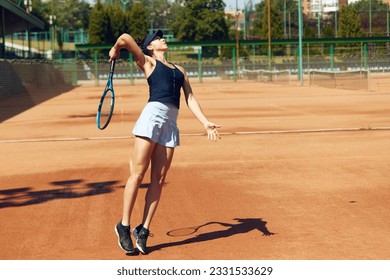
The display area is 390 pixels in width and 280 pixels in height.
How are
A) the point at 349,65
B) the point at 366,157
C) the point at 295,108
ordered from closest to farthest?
the point at 366,157
the point at 295,108
the point at 349,65

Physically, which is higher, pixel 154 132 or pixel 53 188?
pixel 154 132

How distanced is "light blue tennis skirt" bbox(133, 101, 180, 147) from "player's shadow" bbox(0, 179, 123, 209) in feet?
12.6

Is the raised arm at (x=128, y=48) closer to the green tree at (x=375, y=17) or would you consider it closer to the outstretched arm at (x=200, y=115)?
the outstretched arm at (x=200, y=115)

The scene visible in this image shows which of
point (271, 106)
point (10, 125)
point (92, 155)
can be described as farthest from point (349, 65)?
point (92, 155)

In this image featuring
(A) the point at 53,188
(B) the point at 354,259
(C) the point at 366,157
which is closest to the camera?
A: (B) the point at 354,259

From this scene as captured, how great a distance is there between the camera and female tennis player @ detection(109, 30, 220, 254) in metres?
7.62

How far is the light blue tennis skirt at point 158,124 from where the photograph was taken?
24.9 feet

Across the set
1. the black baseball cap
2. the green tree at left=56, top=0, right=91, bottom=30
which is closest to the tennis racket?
the black baseball cap

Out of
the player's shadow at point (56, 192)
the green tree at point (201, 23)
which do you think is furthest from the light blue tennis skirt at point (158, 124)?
the green tree at point (201, 23)

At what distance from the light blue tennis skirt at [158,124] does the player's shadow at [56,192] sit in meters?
3.85

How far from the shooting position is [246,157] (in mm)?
15539

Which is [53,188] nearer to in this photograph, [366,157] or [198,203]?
[198,203]

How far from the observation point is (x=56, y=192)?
11891 mm

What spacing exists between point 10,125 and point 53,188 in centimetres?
1517
